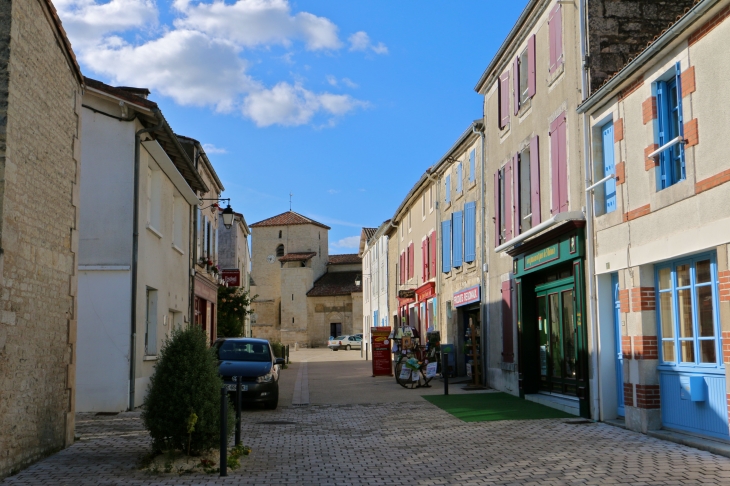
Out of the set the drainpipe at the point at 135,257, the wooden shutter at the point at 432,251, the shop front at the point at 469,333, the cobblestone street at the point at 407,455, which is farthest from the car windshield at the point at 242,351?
the wooden shutter at the point at 432,251

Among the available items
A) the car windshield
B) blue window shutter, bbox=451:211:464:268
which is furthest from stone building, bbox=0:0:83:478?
blue window shutter, bbox=451:211:464:268

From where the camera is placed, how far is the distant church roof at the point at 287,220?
77875mm

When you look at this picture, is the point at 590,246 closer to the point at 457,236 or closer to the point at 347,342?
the point at 457,236

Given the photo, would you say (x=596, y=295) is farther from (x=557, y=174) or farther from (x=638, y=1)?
(x=638, y=1)

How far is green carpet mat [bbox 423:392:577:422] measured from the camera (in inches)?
499

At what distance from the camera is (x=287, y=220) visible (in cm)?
7850

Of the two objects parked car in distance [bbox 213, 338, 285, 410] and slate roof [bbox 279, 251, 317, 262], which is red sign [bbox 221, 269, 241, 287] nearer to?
parked car in distance [bbox 213, 338, 285, 410]

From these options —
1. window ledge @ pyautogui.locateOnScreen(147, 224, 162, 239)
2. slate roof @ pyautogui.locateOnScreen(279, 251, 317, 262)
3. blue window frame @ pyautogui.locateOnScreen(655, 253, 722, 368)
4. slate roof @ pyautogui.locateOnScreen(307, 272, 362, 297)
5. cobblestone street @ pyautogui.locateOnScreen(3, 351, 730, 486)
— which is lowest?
cobblestone street @ pyautogui.locateOnScreen(3, 351, 730, 486)

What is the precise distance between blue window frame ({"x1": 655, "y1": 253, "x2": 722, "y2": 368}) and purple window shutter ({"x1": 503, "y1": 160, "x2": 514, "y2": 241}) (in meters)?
6.13

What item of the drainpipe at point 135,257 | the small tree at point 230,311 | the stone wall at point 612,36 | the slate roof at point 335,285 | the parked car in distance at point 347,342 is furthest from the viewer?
the slate roof at point 335,285

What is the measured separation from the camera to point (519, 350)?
15.6m

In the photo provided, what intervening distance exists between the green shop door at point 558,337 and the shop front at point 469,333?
3158 mm

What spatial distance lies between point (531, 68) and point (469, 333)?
889 centimetres

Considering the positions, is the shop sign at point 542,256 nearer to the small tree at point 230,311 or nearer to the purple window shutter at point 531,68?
the purple window shutter at point 531,68
